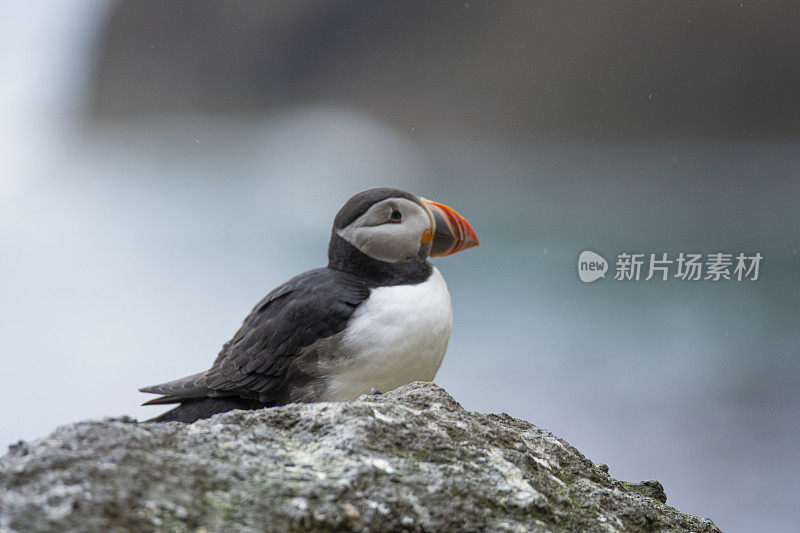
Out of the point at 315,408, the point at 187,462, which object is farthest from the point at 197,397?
the point at 187,462

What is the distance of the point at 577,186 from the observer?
3133mm

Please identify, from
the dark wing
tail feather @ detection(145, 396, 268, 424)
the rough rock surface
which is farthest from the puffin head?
the rough rock surface

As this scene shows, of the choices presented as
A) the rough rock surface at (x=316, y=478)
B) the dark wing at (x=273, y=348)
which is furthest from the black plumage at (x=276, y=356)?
the rough rock surface at (x=316, y=478)

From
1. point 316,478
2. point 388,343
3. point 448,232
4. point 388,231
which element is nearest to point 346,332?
point 388,343

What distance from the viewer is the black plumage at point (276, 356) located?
1.44 m

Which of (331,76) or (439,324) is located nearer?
(439,324)

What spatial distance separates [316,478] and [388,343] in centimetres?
82

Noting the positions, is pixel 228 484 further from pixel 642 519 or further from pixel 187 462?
pixel 642 519

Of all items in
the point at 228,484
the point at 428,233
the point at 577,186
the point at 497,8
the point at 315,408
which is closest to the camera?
the point at 228,484

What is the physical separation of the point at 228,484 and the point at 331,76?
2512 millimetres

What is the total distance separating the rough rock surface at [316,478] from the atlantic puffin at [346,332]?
22.4 inches

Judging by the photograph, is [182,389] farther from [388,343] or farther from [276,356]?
[388,343]

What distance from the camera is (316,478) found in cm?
62

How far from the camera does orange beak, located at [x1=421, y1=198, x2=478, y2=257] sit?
5.39 feet
